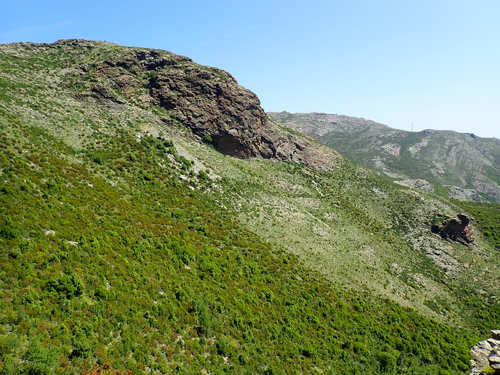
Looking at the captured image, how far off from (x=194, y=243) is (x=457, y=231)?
66517mm

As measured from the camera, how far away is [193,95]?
6988 cm

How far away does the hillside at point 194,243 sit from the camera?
1645cm

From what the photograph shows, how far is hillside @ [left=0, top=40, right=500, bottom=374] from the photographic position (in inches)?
648

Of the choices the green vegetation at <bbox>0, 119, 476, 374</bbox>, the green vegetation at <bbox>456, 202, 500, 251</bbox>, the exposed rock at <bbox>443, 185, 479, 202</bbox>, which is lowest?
the green vegetation at <bbox>0, 119, 476, 374</bbox>

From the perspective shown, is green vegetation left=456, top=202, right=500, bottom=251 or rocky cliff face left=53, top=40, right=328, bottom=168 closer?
rocky cliff face left=53, top=40, right=328, bottom=168

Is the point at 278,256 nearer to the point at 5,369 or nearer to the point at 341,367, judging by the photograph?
the point at 341,367

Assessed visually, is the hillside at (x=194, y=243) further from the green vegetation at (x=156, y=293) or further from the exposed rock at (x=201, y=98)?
the exposed rock at (x=201, y=98)

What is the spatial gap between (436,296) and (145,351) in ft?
170

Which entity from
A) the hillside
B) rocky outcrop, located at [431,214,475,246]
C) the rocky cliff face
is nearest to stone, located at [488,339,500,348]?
the hillside

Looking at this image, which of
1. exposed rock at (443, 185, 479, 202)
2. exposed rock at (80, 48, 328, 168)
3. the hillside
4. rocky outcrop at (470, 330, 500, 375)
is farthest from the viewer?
exposed rock at (443, 185, 479, 202)

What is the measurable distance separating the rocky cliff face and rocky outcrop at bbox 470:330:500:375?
56.0 m

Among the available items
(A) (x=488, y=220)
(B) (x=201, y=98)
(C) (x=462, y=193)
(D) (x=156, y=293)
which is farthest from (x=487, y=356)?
(C) (x=462, y=193)

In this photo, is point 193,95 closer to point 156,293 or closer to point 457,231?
point 156,293

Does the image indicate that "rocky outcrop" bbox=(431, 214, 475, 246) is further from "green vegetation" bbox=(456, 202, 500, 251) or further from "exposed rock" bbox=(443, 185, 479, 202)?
"exposed rock" bbox=(443, 185, 479, 202)
